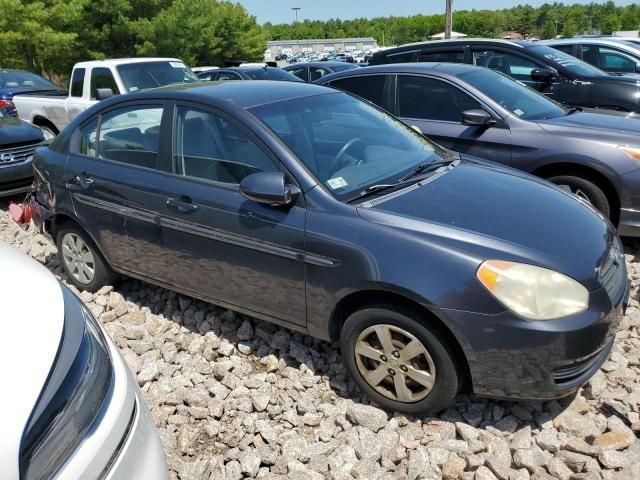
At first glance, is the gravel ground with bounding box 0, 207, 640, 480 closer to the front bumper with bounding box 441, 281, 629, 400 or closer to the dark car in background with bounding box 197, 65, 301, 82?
the front bumper with bounding box 441, 281, 629, 400

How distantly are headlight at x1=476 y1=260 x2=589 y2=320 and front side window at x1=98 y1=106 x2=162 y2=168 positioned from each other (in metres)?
2.25

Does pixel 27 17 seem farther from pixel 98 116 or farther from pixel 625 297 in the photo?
pixel 625 297

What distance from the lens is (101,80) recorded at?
8828 mm

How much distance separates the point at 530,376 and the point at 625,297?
75 cm

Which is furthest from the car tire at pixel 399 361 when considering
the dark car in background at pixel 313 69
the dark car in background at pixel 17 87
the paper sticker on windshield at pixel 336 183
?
the dark car in background at pixel 313 69

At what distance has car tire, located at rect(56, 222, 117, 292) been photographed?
4297mm

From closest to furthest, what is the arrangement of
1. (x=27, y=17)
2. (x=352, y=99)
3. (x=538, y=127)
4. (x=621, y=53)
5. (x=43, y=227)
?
(x=352, y=99), (x=43, y=227), (x=538, y=127), (x=621, y=53), (x=27, y=17)

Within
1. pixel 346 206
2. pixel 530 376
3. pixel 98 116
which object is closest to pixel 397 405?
pixel 530 376

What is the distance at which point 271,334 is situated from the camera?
370 cm

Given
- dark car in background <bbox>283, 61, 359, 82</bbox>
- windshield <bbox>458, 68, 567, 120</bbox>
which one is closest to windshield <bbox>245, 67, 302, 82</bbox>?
dark car in background <bbox>283, 61, 359, 82</bbox>

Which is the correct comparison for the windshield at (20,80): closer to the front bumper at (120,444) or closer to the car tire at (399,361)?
the car tire at (399,361)

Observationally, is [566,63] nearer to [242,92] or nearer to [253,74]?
[242,92]

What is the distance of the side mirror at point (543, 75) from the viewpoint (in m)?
7.01

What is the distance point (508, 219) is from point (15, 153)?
636 cm
